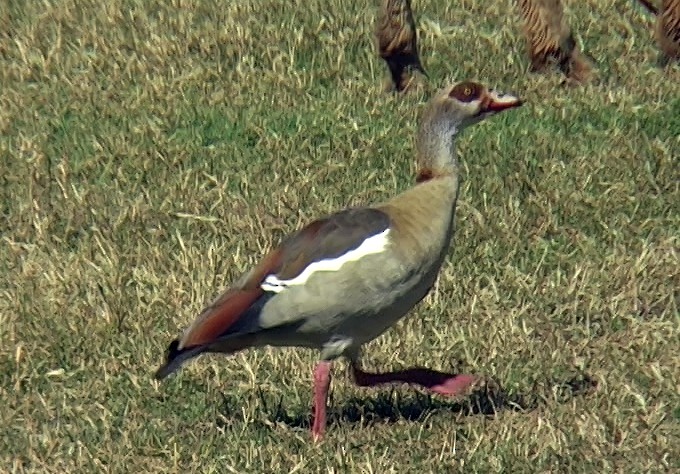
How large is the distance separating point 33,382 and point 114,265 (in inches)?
48.8

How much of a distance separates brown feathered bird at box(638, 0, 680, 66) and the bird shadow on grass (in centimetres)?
437

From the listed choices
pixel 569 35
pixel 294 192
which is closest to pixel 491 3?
pixel 569 35

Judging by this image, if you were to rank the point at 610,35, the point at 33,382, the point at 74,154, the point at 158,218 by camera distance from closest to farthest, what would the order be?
1. the point at 33,382
2. the point at 158,218
3. the point at 74,154
4. the point at 610,35

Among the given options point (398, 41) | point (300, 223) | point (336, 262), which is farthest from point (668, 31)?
point (336, 262)

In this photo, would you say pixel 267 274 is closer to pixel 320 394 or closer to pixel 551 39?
pixel 320 394

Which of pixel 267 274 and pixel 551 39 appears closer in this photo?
pixel 267 274

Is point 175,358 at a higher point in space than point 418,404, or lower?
higher

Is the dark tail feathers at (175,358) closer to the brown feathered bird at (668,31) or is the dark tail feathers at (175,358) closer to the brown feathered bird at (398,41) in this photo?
the brown feathered bird at (398,41)

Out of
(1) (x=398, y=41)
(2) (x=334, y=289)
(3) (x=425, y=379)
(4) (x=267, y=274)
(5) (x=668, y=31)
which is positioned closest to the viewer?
(2) (x=334, y=289)

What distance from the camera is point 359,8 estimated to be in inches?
481

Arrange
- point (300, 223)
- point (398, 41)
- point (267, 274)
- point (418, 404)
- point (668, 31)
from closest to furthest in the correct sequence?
1. point (267, 274)
2. point (418, 404)
3. point (300, 223)
4. point (398, 41)
5. point (668, 31)

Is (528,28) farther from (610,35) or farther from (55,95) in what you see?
(55,95)

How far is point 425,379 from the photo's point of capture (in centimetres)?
641

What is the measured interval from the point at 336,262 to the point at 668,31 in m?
5.23
